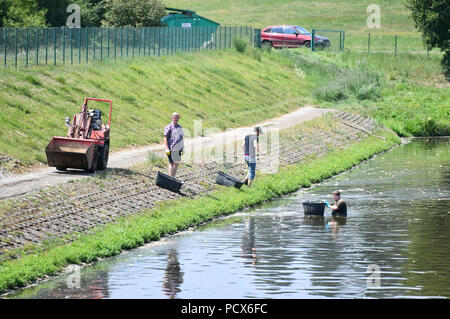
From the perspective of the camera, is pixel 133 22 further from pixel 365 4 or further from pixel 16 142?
pixel 365 4

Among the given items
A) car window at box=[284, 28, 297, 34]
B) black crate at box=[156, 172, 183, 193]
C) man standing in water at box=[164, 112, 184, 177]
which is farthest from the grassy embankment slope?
man standing in water at box=[164, 112, 184, 177]

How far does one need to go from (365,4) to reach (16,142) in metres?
86.3

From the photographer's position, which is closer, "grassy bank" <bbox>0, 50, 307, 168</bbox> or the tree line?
"grassy bank" <bbox>0, 50, 307, 168</bbox>

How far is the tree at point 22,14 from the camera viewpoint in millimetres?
49594

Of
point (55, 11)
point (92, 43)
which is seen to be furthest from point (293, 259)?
point (55, 11)

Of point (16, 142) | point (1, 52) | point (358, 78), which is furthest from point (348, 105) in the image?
point (16, 142)

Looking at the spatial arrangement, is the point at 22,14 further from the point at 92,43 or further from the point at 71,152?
the point at 71,152

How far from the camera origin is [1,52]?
3812 centimetres

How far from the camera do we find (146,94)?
4244 cm

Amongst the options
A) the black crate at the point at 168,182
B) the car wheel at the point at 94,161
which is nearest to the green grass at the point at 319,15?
the black crate at the point at 168,182

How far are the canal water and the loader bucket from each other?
163 inches

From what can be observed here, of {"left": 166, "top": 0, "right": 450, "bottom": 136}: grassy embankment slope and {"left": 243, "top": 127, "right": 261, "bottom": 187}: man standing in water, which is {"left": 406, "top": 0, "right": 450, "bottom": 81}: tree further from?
{"left": 243, "top": 127, "right": 261, "bottom": 187}: man standing in water

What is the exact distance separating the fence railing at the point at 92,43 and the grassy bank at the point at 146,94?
36.6 inches

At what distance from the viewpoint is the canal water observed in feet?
55.4
